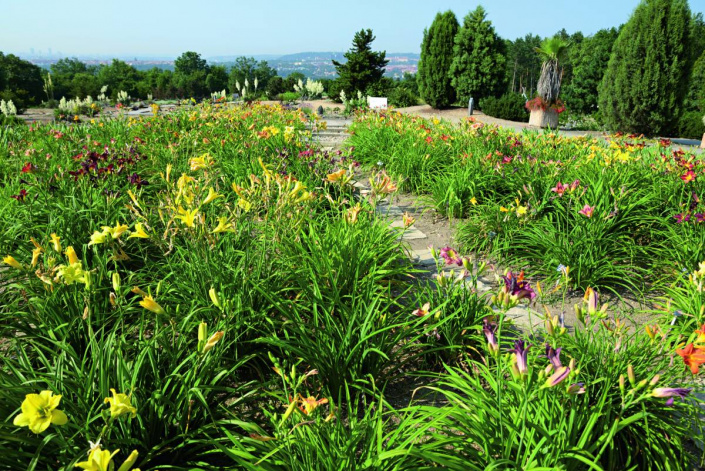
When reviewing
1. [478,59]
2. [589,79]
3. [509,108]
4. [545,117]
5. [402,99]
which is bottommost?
[545,117]

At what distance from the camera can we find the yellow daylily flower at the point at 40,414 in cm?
108

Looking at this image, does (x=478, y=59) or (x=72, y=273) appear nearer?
(x=72, y=273)

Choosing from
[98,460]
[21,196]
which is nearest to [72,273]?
[98,460]

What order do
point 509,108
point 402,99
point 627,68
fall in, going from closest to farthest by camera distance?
point 627,68, point 509,108, point 402,99

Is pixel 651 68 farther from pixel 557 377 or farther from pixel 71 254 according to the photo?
pixel 71 254

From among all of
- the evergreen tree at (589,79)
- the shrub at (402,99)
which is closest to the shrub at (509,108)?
the shrub at (402,99)

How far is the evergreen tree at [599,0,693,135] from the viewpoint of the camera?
36.1 feet

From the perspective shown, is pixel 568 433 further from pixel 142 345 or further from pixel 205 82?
pixel 205 82

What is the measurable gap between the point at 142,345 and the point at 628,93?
45.4 feet

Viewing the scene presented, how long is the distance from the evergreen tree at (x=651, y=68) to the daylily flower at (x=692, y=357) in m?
12.9

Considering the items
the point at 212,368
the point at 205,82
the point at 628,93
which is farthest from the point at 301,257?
the point at 205,82

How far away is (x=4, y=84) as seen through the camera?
4331cm

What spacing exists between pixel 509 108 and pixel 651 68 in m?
5.17

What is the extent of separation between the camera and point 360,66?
26078 mm
